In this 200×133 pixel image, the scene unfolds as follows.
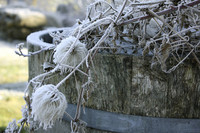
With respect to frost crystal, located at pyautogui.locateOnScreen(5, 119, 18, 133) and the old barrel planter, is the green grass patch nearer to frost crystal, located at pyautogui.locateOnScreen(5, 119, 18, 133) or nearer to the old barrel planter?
frost crystal, located at pyautogui.locateOnScreen(5, 119, 18, 133)

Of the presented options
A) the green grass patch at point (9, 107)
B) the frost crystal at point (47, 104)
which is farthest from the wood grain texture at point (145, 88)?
the green grass patch at point (9, 107)

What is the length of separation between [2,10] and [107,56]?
29.3 ft

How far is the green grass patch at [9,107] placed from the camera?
9.70 feet

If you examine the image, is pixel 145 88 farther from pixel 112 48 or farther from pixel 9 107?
pixel 9 107

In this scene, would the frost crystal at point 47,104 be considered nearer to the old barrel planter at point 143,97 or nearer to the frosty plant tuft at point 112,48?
the frosty plant tuft at point 112,48

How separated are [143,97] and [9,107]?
2.69 m

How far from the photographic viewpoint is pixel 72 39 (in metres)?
0.80

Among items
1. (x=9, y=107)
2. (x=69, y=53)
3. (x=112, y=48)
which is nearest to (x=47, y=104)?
(x=69, y=53)

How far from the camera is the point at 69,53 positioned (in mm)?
782

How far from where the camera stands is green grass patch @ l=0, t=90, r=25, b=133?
296 cm

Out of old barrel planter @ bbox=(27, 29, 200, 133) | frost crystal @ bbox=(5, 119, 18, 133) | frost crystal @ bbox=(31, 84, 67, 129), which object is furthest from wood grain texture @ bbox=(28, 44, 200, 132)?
frost crystal @ bbox=(5, 119, 18, 133)

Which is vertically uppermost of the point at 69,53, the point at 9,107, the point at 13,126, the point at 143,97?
the point at 69,53

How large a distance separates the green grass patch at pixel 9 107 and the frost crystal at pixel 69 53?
2210 millimetres

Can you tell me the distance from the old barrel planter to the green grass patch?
2.12 meters
